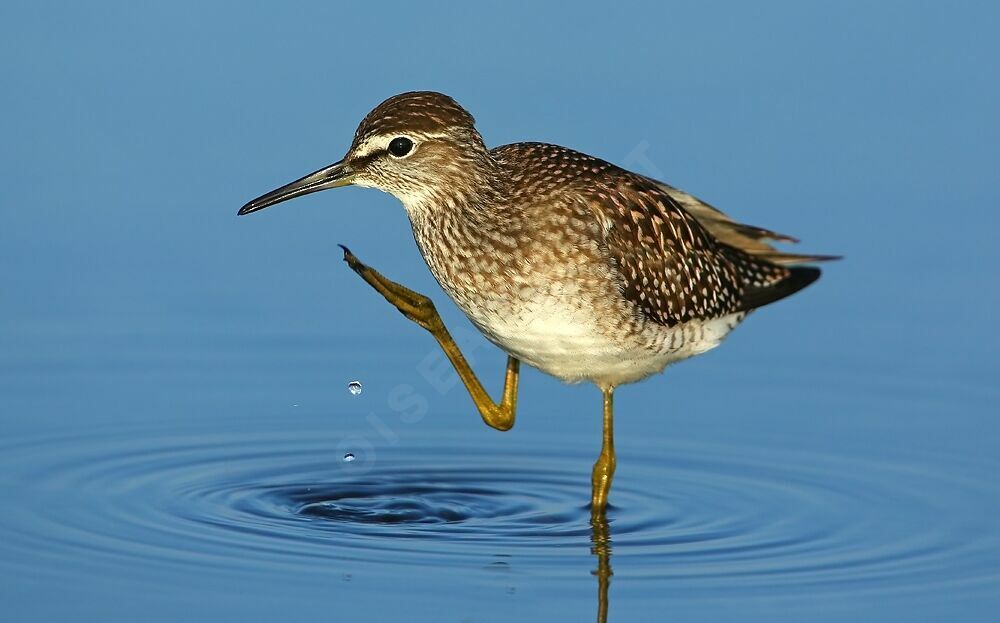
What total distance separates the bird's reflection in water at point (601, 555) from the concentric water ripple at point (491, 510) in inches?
3.0

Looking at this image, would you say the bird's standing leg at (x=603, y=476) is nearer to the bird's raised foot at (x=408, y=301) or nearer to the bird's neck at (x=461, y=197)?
the bird's raised foot at (x=408, y=301)

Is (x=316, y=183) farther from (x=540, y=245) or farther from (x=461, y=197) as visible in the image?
(x=540, y=245)

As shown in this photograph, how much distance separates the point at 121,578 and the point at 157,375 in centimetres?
426

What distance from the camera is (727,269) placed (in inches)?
561

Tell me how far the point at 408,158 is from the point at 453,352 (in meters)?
1.75

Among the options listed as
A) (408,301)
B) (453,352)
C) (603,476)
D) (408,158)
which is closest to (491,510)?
(603,476)

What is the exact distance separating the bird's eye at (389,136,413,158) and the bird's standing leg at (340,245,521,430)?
816mm

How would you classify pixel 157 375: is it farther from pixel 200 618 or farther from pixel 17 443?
pixel 200 618

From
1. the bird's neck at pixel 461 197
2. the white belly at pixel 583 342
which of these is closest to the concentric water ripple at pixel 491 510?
the white belly at pixel 583 342

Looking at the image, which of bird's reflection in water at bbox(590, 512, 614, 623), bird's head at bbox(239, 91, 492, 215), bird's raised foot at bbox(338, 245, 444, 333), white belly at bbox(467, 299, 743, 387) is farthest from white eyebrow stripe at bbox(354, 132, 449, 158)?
bird's reflection in water at bbox(590, 512, 614, 623)

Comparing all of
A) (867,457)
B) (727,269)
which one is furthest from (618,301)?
(867,457)

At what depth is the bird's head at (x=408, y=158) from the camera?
1296 cm

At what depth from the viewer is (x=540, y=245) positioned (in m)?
12.7

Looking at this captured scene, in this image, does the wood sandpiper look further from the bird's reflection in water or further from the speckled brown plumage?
the bird's reflection in water
